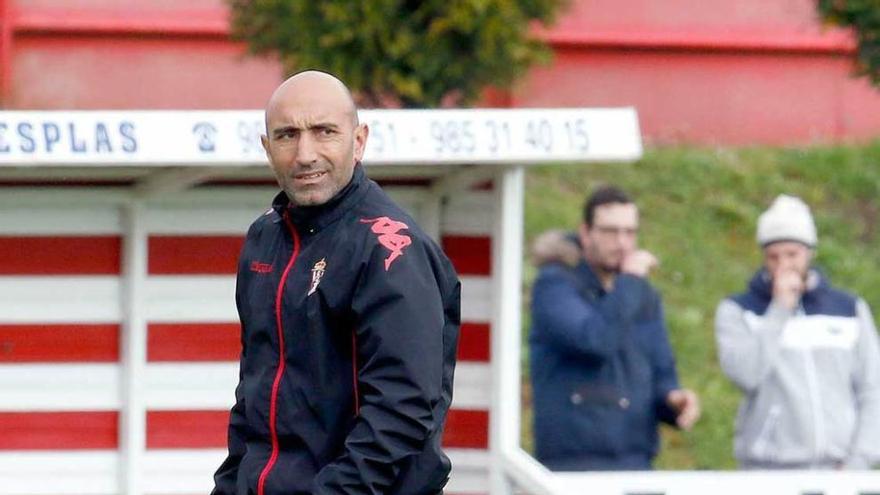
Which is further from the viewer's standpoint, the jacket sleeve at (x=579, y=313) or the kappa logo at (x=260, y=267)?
the jacket sleeve at (x=579, y=313)

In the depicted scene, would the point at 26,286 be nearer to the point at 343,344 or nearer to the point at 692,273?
the point at 343,344

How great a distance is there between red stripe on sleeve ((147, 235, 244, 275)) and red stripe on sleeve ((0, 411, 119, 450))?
53 cm

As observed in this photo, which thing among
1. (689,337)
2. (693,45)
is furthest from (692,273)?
(693,45)

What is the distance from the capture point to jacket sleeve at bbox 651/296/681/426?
287 inches

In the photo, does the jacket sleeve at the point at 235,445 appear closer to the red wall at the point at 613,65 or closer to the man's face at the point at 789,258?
the man's face at the point at 789,258

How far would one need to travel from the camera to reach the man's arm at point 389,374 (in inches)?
142

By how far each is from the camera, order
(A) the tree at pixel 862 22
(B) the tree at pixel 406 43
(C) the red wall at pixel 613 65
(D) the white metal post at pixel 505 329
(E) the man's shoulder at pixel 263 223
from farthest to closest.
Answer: (C) the red wall at pixel 613 65 < (B) the tree at pixel 406 43 < (A) the tree at pixel 862 22 < (D) the white metal post at pixel 505 329 < (E) the man's shoulder at pixel 263 223

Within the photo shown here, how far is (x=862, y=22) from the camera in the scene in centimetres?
1073

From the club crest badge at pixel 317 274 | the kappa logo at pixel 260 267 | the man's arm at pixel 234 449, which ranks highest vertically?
the kappa logo at pixel 260 267

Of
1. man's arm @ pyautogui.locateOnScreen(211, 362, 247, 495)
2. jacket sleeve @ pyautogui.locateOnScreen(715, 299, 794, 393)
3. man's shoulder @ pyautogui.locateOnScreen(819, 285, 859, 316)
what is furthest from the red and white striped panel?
man's arm @ pyautogui.locateOnScreen(211, 362, 247, 495)

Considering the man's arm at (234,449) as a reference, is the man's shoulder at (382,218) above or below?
above

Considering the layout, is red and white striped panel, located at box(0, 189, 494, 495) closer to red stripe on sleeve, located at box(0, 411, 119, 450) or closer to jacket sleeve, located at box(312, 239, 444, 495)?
red stripe on sleeve, located at box(0, 411, 119, 450)

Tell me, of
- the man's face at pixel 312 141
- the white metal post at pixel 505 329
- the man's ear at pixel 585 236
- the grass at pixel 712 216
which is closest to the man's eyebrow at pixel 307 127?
the man's face at pixel 312 141

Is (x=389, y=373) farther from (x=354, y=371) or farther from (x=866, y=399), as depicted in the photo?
(x=866, y=399)
